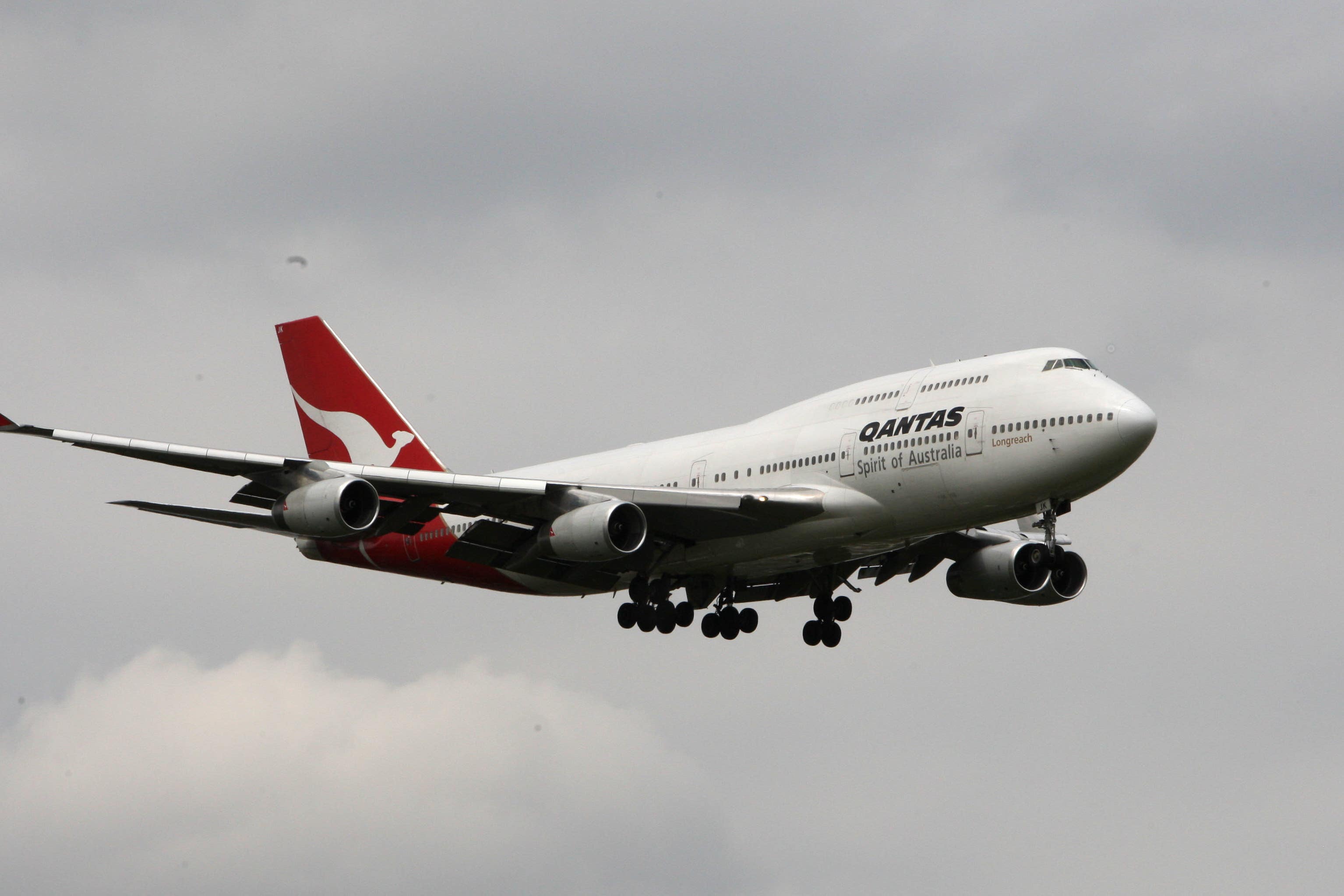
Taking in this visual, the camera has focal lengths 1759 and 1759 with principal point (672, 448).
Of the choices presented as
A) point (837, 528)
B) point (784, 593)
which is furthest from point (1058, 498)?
point (784, 593)

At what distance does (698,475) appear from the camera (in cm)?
4631

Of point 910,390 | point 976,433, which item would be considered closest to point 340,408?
point 910,390

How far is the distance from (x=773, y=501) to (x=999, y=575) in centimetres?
908

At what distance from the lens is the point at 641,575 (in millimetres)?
47156

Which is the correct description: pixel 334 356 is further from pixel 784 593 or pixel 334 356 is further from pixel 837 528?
pixel 837 528

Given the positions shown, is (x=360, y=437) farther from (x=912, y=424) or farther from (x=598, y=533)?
(x=912, y=424)

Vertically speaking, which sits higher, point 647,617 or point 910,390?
point 910,390

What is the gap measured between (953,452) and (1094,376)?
3.64 metres

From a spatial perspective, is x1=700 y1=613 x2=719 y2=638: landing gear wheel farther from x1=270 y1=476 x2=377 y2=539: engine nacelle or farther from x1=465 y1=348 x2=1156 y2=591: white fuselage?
x1=270 y1=476 x2=377 y2=539: engine nacelle

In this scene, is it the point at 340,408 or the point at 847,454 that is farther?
the point at 340,408

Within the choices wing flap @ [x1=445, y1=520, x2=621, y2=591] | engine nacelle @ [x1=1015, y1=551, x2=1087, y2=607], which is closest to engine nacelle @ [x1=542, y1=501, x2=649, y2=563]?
wing flap @ [x1=445, y1=520, x2=621, y2=591]

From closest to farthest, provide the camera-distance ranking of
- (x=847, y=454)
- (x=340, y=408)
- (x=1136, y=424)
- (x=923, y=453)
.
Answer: (x=1136, y=424), (x=923, y=453), (x=847, y=454), (x=340, y=408)

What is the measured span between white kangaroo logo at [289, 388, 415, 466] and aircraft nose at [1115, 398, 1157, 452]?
23.9 m

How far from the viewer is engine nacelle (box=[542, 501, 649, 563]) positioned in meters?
41.9
